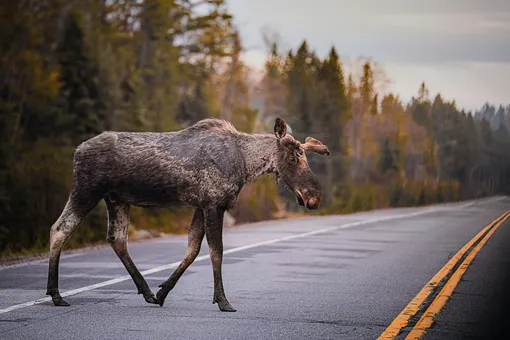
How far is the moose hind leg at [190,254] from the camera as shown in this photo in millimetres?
9555

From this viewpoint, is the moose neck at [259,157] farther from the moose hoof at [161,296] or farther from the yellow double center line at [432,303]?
the yellow double center line at [432,303]

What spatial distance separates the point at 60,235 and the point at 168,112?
25.8 meters

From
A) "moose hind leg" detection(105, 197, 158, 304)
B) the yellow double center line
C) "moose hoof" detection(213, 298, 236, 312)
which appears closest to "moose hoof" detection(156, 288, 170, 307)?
"moose hind leg" detection(105, 197, 158, 304)

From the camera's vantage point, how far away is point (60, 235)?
9383mm

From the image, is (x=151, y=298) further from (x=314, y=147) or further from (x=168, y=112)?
(x=168, y=112)

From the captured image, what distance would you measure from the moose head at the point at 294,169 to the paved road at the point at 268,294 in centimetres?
120

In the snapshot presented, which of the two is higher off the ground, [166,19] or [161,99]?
[166,19]

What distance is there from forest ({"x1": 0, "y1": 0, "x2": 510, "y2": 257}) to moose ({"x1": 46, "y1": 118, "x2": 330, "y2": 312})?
7846 millimetres

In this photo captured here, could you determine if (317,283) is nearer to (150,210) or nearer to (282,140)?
(282,140)

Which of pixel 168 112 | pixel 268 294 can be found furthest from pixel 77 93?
pixel 268 294

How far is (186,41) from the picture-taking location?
45156 millimetres

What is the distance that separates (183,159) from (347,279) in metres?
4.09

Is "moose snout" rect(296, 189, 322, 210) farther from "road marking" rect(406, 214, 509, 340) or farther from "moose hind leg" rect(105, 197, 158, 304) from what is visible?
"moose hind leg" rect(105, 197, 158, 304)

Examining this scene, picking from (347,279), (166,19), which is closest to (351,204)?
(166,19)
